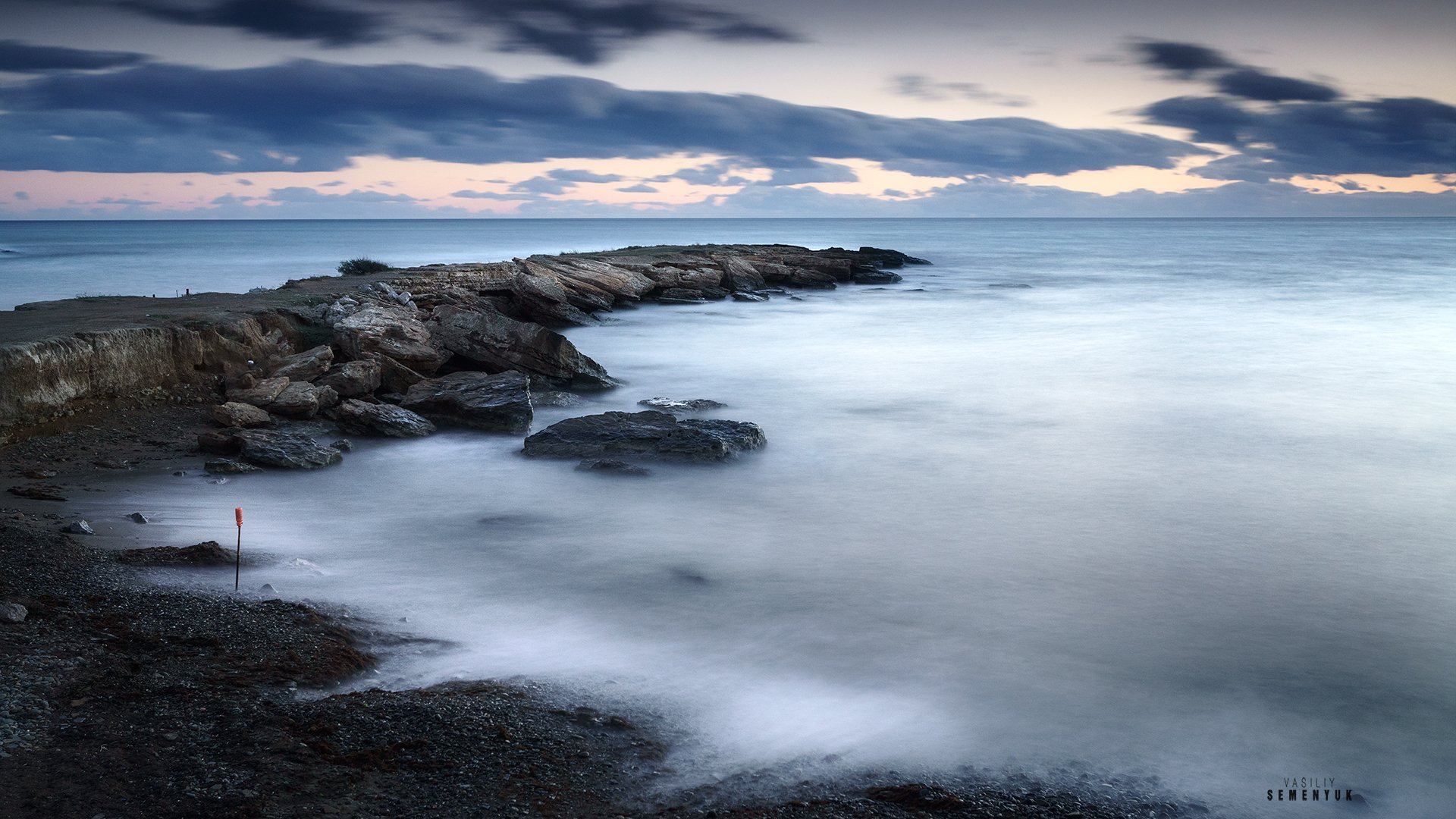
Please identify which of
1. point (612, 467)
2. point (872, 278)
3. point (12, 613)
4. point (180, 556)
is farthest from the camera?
point (872, 278)

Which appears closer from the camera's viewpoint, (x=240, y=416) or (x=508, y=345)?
(x=240, y=416)

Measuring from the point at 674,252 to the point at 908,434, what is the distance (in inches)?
908

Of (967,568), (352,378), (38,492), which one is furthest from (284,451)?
(967,568)

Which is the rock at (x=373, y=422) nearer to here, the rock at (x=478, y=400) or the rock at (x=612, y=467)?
the rock at (x=478, y=400)

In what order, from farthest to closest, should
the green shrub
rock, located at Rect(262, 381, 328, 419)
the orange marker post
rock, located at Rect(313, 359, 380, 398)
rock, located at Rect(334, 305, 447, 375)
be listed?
the green shrub → rock, located at Rect(334, 305, 447, 375) → rock, located at Rect(313, 359, 380, 398) → rock, located at Rect(262, 381, 328, 419) → the orange marker post

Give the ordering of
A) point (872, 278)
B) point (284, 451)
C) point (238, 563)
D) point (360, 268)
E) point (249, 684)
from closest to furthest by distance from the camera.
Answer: point (249, 684)
point (238, 563)
point (284, 451)
point (360, 268)
point (872, 278)

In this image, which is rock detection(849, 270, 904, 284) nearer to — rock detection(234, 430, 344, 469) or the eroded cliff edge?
the eroded cliff edge

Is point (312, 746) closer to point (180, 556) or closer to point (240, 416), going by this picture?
point (180, 556)

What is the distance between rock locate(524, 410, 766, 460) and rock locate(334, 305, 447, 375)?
11.1 feet

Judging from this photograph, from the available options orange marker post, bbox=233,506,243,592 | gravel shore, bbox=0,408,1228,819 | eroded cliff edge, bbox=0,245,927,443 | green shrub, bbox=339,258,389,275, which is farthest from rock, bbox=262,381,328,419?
green shrub, bbox=339,258,389,275

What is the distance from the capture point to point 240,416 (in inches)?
426

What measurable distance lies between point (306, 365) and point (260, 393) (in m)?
1.04

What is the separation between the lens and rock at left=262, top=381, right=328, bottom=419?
1146 cm

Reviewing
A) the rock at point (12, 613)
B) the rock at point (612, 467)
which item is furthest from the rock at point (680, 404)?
the rock at point (12, 613)
